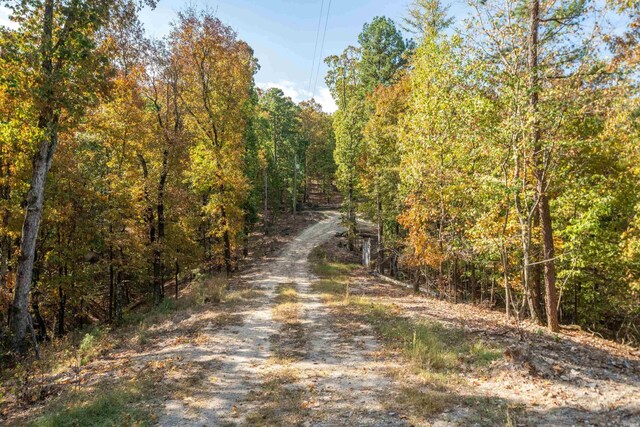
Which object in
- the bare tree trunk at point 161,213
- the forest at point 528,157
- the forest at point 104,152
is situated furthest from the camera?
the bare tree trunk at point 161,213

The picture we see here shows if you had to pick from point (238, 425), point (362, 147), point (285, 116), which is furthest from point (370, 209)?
point (238, 425)

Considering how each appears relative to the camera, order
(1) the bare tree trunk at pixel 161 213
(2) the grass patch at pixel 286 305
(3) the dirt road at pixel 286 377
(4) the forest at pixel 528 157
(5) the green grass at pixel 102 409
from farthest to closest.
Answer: (1) the bare tree trunk at pixel 161 213 < (2) the grass patch at pixel 286 305 < (4) the forest at pixel 528 157 < (3) the dirt road at pixel 286 377 < (5) the green grass at pixel 102 409

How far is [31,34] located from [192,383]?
10830mm

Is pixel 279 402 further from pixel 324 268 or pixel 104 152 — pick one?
pixel 324 268

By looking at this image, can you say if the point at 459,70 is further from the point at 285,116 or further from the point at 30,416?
the point at 285,116

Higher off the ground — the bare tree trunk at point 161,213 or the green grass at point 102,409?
the bare tree trunk at point 161,213

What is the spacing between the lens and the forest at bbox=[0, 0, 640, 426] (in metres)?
7.73

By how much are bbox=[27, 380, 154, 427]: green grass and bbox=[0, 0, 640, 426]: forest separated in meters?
0.06

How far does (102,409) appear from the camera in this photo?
7223mm

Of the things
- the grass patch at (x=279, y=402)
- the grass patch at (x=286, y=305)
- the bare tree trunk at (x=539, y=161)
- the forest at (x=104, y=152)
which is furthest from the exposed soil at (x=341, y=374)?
the forest at (x=104, y=152)

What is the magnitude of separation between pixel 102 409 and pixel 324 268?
19.3 m

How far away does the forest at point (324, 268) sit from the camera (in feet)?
25.3

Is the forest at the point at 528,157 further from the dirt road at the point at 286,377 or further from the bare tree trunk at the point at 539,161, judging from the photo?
the dirt road at the point at 286,377

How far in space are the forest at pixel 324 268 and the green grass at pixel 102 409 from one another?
57 mm
